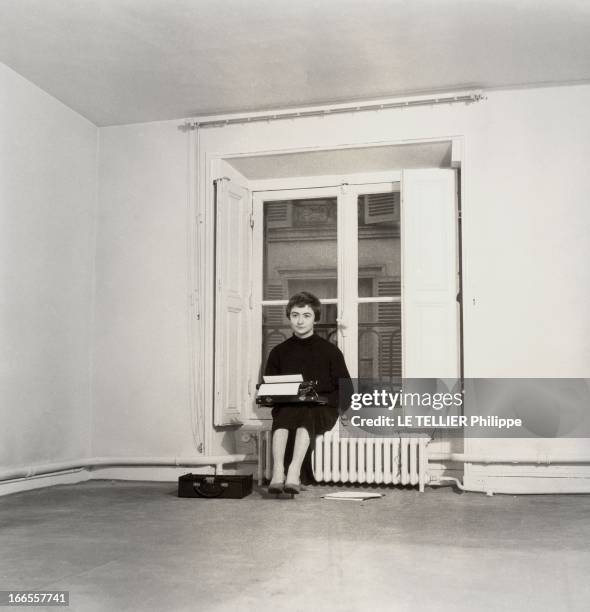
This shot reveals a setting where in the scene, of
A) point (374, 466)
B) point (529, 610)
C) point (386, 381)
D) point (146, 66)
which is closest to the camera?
point (529, 610)

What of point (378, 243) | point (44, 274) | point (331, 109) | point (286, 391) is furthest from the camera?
point (378, 243)

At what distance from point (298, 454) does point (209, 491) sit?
57 centimetres

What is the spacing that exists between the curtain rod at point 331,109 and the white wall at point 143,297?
24 cm

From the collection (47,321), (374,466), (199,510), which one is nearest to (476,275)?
(374,466)

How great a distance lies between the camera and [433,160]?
17.7ft

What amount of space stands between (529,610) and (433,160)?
379cm

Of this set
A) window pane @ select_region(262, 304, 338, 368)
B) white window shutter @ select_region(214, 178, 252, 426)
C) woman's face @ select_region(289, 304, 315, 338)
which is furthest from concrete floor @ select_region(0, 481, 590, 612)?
window pane @ select_region(262, 304, 338, 368)

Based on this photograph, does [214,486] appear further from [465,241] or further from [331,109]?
[331,109]

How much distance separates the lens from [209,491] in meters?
4.46

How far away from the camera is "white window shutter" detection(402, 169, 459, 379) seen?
4.99m

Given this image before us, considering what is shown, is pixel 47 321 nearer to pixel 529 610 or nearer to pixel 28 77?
pixel 28 77

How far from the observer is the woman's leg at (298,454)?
4379 millimetres

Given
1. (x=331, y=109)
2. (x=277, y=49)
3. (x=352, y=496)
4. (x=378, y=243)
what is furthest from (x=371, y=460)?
(x=277, y=49)

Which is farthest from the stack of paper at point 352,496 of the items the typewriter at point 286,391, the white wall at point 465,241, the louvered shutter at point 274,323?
the louvered shutter at point 274,323
